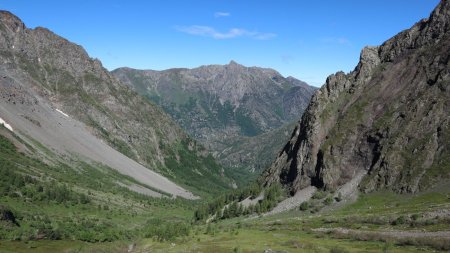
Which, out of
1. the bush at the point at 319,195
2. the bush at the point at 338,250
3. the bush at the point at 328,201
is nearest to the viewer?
the bush at the point at 338,250

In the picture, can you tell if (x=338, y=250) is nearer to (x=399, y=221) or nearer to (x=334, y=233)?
(x=334, y=233)

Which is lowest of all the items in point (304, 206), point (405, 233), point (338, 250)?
point (338, 250)

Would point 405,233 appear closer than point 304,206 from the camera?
Yes

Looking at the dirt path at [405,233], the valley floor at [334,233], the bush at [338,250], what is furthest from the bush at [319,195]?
the bush at [338,250]

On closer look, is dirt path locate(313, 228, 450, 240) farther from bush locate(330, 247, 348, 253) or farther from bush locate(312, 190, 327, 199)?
bush locate(312, 190, 327, 199)

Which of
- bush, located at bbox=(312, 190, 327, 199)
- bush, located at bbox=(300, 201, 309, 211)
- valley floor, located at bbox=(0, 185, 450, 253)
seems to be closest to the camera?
valley floor, located at bbox=(0, 185, 450, 253)

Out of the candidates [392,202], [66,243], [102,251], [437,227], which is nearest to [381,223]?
[437,227]

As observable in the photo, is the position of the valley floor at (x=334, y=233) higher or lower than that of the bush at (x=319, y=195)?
lower

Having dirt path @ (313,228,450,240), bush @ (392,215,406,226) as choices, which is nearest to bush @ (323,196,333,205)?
dirt path @ (313,228,450,240)

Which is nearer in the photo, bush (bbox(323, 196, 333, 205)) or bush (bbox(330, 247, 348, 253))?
bush (bbox(330, 247, 348, 253))

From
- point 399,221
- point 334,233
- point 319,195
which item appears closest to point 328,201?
point 319,195

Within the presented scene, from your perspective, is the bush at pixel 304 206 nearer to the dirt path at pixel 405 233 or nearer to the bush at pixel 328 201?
the bush at pixel 328 201

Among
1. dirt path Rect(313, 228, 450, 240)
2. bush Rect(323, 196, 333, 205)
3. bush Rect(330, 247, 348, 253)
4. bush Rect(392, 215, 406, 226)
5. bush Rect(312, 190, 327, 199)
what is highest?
bush Rect(312, 190, 327, 199)

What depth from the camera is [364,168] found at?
195 meters
